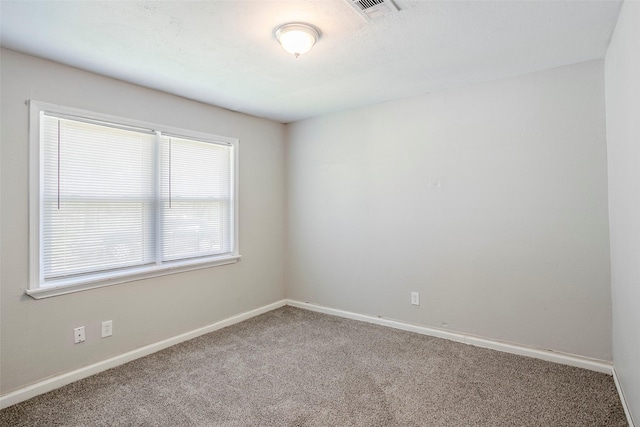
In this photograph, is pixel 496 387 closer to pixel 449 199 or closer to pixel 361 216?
pixel 449 199

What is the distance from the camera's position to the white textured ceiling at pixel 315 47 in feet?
6.07

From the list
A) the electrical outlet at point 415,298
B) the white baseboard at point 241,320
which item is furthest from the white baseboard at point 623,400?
the electrical outlet at point 415,298

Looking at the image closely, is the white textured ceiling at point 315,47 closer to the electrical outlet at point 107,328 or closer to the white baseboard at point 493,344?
the electrical outlet at point 107,328

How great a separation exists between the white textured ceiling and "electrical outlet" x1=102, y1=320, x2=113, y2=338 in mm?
1957

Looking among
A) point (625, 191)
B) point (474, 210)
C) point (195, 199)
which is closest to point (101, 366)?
point (195, 199)

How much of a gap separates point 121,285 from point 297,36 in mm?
2355

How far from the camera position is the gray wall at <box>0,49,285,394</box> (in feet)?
7.41

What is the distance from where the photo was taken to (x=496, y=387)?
7.67ft

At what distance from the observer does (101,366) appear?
105 inches

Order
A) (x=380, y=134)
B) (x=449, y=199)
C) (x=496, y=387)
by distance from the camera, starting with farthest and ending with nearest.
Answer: (x=380, y=134)
(x=449, y=199)
(x=496, y=387)

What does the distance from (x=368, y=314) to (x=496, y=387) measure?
155 cm

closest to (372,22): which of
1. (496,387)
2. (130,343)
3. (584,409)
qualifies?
(496,387)

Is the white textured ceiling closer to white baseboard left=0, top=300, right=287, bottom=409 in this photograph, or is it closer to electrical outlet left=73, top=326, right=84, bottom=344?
electrical outlet left=73, top=326, right=84, bottom=344

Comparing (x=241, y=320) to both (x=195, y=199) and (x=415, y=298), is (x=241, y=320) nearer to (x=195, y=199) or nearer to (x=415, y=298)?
(x=195, y=199)
